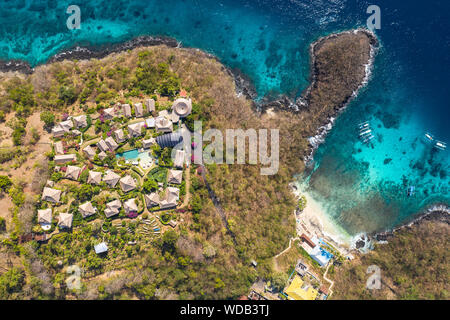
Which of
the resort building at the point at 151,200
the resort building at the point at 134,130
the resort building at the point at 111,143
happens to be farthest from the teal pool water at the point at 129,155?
the resort building at the point at 151,200

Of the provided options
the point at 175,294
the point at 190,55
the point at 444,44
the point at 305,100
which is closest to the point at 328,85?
the point at 305,100

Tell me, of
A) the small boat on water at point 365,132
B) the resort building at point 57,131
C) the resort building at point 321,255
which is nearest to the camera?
the resort building at point 57,131

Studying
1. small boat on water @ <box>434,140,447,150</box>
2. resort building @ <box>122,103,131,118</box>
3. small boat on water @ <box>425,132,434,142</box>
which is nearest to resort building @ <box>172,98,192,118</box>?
resort building @ <box>122,103,131,118</box>

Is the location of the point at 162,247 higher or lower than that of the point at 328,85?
lower

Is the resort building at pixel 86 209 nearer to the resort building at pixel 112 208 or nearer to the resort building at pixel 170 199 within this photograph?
the resort building at pixel 112 208

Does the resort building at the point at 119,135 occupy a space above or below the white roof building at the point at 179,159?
above

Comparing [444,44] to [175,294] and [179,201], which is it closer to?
[179,201]
